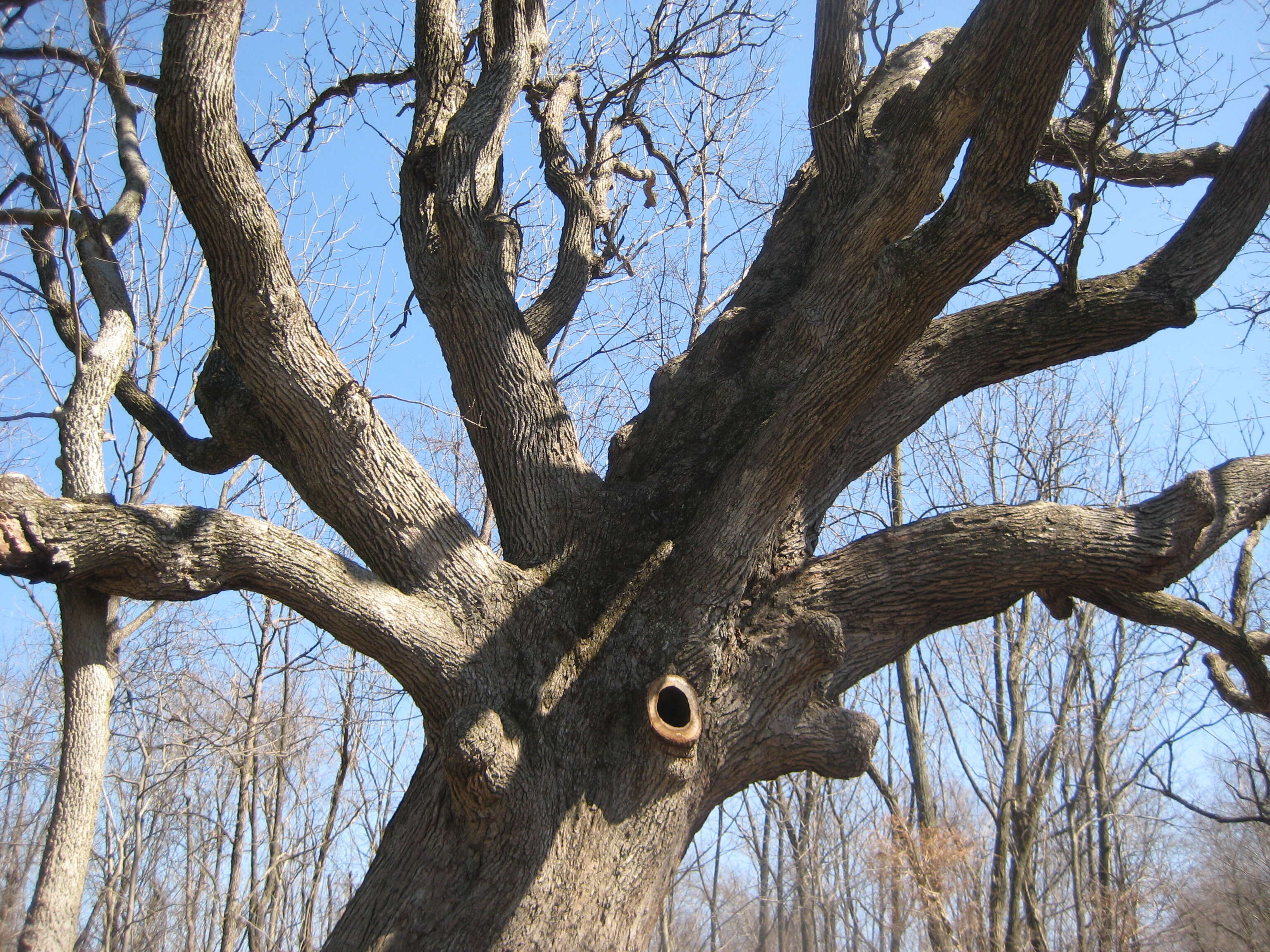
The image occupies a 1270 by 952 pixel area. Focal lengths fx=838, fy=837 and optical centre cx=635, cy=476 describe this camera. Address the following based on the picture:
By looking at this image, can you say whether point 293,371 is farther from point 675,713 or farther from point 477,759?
point 675,713

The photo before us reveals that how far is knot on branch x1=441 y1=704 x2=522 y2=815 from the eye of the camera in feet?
8.83

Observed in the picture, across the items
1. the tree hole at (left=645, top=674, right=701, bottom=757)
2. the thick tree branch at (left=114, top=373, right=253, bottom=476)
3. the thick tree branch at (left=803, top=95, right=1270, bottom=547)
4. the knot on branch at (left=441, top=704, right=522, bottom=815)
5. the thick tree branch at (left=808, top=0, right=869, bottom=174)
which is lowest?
the knot on branch at (left=441, top=704, right=522, bottom=815)

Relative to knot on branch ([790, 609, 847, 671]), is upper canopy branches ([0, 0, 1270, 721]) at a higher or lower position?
higher

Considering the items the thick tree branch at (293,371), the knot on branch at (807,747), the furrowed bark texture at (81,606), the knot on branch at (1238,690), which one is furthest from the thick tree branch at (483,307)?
the knot on branch at (1238,690)

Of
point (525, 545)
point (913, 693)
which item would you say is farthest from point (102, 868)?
point (525, 545)

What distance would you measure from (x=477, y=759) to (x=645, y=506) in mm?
1270

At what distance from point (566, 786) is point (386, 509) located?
47.3 inches

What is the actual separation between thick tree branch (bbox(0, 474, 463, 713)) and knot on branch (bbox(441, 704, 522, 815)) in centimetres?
26

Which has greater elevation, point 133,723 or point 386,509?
point 133,723

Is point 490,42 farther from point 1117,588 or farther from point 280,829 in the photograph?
point 280,829

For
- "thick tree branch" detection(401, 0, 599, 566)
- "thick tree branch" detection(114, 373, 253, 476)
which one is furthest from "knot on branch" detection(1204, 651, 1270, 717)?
"thick tree branch" detection(114, 373, 253, 476)

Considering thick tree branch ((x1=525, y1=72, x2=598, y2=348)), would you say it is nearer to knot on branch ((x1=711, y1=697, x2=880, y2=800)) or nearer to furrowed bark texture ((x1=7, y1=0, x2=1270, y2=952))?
furrowed bark texture ((x1=7, y1=0, x2=1270, y2=952))

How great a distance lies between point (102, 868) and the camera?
13914mm

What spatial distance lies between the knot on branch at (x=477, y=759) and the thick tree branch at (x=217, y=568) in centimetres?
26
